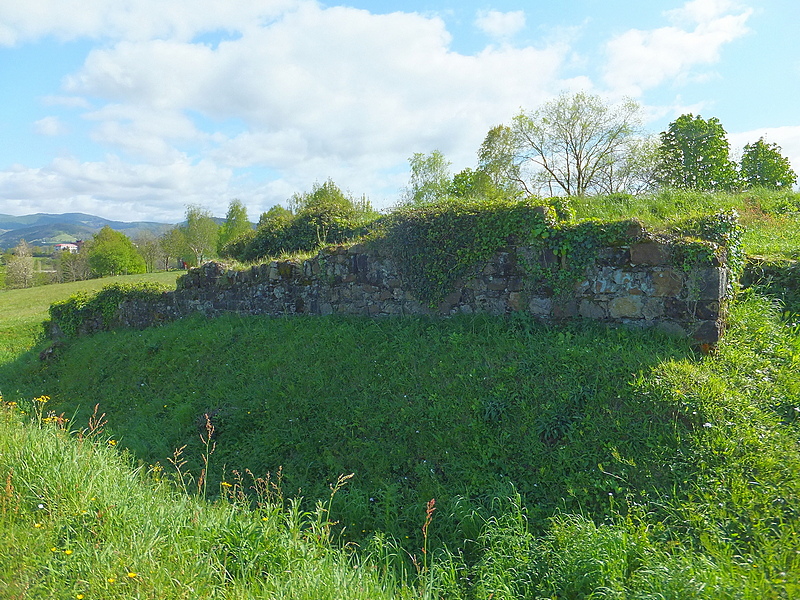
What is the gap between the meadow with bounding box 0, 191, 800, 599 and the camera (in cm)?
307

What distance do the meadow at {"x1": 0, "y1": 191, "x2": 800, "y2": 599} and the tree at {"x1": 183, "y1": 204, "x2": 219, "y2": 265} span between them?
5983 centimetres

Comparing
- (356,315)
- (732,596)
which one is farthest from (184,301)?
(732,596)

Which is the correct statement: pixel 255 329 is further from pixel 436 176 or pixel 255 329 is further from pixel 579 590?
pixel 436 176

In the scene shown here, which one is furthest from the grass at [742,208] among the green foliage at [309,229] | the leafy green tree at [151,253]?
the leafy green tree at [151,253]

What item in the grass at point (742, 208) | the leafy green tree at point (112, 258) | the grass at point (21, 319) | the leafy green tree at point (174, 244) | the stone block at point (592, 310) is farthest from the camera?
the leafy green tree at point (174, 244)

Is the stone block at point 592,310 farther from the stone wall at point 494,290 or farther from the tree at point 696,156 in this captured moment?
the tree at point 696,156

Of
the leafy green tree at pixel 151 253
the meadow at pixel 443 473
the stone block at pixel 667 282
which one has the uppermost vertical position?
the leafy green tree at pixel 151 253

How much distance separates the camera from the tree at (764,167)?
21.3 m

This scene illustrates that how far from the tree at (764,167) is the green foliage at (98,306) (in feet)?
80.7

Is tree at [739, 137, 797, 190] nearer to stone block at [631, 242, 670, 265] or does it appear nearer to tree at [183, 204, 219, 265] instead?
stone block at [631, 242, 670, 265]

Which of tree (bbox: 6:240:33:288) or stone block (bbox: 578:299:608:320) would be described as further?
tree (bbox: 6:240:33:288)

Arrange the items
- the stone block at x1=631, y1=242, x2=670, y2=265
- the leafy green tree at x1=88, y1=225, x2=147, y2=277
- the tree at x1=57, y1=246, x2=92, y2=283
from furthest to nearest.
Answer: the tree at x1=57, y1=246, x2=92, y2=283 < the leafy green tree at x1=88, y1=225, x2=147, y2=277 < the stone block at x1=631, y1=242, x2=670, y2=265

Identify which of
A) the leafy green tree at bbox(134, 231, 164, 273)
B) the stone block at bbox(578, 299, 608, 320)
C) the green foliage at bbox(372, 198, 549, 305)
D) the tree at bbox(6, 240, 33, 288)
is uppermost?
the leafy green tree at bbox(134, 231, 164, 273)

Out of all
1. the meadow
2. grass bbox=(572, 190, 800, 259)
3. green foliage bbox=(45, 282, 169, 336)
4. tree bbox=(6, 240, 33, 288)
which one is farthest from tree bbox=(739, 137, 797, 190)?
tree bbox=(6, 240, 33, 288)
